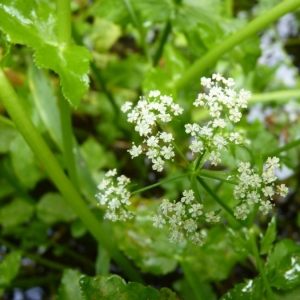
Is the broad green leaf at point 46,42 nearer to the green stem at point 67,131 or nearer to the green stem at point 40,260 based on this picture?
the green stem at point 67,131

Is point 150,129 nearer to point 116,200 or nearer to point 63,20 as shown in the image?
point 116,200

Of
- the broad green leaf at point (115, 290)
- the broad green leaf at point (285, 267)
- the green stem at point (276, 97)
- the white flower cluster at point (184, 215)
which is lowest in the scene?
the broad green leaf at point (115, 290)

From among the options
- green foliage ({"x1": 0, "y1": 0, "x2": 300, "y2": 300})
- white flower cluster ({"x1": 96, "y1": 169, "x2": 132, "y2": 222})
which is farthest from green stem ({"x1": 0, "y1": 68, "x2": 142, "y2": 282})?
white flower cluster ({"x1": 96, "y1": 169, "x2": 132, "y2": 222})

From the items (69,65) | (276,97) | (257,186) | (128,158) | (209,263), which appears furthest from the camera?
(128,158)

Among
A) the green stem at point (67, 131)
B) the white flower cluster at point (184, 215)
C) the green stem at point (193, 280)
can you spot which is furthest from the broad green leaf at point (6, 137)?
the white flower cluster at point (184, 215)

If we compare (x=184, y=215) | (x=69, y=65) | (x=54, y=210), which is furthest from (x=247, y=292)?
(x=54, y=210)

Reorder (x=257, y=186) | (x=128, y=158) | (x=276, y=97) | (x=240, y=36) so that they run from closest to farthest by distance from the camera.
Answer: (x=257, y=186), (x=240, y=36), (x=276, y=97), (x=128, y=158)

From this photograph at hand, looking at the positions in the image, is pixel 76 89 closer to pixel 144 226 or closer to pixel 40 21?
→ pixel 40 21
